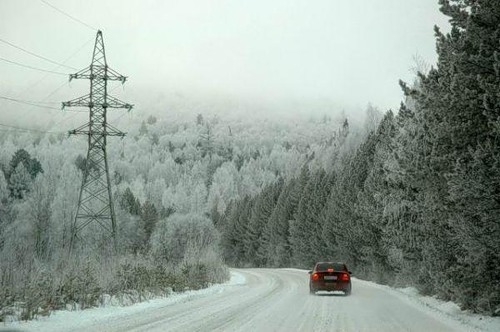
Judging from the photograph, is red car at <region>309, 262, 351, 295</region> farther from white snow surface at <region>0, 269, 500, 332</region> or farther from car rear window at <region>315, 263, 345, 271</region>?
white snow surface at <region>0, 269, 500, 332</region>

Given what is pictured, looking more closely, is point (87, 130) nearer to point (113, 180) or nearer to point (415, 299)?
point (415, 299)

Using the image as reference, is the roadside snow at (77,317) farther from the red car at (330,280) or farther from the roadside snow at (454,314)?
the roadside snow at (454,314)

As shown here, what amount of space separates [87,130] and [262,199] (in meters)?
64.9

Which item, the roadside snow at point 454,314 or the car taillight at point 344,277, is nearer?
the roadside snow at point 454,314

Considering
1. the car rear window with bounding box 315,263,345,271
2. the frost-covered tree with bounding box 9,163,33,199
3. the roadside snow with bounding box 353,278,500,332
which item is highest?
the frost-covered tree with bounding box 9,163,33,199

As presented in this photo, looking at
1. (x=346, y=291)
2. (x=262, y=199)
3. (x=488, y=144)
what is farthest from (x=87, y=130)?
(x=262, y=199)

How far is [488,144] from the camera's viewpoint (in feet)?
37.3

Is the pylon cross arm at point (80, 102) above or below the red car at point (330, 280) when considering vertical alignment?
above

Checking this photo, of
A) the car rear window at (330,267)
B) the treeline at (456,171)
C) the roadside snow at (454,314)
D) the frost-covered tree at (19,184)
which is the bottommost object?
the roadside snow at (454,314)

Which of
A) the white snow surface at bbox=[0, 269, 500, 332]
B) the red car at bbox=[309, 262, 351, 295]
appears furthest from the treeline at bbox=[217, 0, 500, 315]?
the red car at bbox=[309, 262, 351, 295]

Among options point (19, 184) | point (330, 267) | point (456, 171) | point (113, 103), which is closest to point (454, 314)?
point (456, 171)

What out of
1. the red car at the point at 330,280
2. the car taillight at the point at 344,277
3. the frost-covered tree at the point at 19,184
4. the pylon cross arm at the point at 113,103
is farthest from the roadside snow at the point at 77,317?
the frost-covered tree at the point at 19,184

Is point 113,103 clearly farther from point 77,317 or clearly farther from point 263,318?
point 263,318

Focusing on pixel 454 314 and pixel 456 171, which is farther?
pixel 454 314
